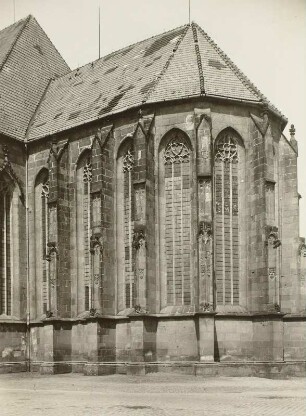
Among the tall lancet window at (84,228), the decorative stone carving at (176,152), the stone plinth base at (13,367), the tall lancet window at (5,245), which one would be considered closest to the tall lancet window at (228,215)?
the decorative stone carving at (176,152)

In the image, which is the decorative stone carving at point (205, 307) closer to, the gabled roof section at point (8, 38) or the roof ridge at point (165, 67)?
the roof ridge at point (165, 67)

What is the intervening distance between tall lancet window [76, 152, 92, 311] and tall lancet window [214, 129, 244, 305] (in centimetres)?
614

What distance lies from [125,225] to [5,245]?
6658 mm

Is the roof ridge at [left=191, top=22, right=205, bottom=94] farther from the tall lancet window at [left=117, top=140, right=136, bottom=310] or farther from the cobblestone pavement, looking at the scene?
the cobblestone pavement

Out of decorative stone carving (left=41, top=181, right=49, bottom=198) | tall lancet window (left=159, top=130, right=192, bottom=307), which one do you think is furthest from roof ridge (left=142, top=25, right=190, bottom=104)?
decorative stone carving (left=41, top=181, right=49, bottom=198)

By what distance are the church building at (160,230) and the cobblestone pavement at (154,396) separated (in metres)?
2.07

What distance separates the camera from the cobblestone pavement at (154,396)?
→ 1402cm

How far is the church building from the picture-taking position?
2489 cm

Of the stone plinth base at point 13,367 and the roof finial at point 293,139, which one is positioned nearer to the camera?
the stone plinth base at point 13,367

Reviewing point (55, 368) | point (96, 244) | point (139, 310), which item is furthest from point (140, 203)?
point (55, 368)

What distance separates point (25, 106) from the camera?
1359 inches

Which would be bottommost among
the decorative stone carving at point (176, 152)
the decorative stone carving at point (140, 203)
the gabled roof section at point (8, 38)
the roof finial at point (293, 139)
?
the decorative stone carving at point (140, 203)

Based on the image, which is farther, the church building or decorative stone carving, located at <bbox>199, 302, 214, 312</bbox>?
the church building

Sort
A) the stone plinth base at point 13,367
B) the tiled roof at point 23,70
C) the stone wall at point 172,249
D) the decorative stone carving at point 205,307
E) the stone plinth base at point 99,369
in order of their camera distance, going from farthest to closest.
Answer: the tiled roof at point 23,70 < the stone plinth base at point 13,367 < the stone plinth base at point 99,369 < the stone wall at point 172,249 < the decorative stone carving at point 205,307
